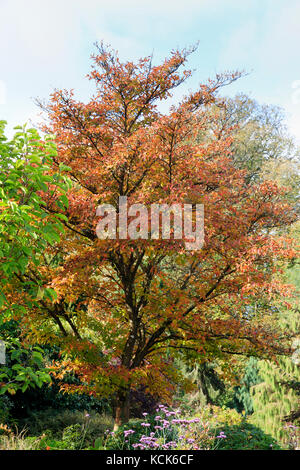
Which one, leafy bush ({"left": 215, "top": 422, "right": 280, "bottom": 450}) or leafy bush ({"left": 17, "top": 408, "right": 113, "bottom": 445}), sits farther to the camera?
leafy bush ({"left": 17, "top": 408, "right": 113, "bottom": 445})

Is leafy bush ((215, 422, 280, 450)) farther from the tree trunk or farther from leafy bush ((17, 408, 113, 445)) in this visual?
leafy bush ((17, 408, 113, 445))

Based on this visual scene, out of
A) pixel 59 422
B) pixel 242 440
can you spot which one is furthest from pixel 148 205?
pixel 59 422

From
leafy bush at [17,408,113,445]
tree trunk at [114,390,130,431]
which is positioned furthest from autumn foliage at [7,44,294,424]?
leafy bush at [17,408,113,445]

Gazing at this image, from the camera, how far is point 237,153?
81.3 feet

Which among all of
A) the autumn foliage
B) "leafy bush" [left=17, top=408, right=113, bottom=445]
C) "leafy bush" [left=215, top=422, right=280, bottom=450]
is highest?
the autumn foliage

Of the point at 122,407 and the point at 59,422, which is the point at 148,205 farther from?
the point at 59,422

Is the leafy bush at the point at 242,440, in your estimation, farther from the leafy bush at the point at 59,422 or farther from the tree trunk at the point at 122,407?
the leafy bush at the point at 59,422

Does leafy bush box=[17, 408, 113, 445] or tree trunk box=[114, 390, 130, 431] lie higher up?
tree trunk box=[114, 390, 130, 431]

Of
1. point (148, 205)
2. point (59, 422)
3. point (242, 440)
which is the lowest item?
point (59, 422)

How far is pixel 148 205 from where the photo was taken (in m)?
6.25

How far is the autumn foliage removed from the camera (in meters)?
6.46

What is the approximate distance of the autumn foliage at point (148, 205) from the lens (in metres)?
6.46

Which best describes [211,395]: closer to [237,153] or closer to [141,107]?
[141,107]
